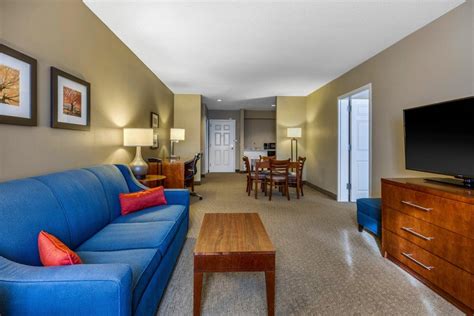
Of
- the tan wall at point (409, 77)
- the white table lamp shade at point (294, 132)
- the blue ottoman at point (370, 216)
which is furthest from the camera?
the white table lamp shade at point (294, 132)

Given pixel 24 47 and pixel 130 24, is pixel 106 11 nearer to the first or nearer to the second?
pixel 130 24

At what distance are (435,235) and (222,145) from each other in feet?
27.1

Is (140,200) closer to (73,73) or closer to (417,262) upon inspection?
(73,73)

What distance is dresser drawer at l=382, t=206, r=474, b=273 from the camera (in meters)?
1.62

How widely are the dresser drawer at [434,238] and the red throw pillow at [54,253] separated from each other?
231cm

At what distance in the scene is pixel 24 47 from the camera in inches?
67.1

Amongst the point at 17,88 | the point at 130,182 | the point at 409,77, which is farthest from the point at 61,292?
the point at 409,77

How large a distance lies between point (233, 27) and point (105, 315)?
2800 millimetres

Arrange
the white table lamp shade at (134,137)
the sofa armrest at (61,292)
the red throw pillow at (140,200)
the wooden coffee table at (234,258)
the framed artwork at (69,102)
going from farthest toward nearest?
the white table lamp shade at (134,137), the red throw pillow at (140,200), the framed artwork at (69,102), the wooden coffee table at (234,258), the sofa armrest at (61,292)

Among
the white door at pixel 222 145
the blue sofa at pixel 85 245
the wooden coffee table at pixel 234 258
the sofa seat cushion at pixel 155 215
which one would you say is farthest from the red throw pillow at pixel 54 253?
the white door at pixel 222 145

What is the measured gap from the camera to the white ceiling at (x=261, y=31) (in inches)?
93.4

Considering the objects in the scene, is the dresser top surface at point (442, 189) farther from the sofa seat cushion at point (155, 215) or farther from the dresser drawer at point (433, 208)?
the sofa seat cushion at point (155, 215)

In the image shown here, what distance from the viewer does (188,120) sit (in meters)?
6.65

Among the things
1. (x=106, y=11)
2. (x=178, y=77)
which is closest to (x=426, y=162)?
(x=106, y=11)
